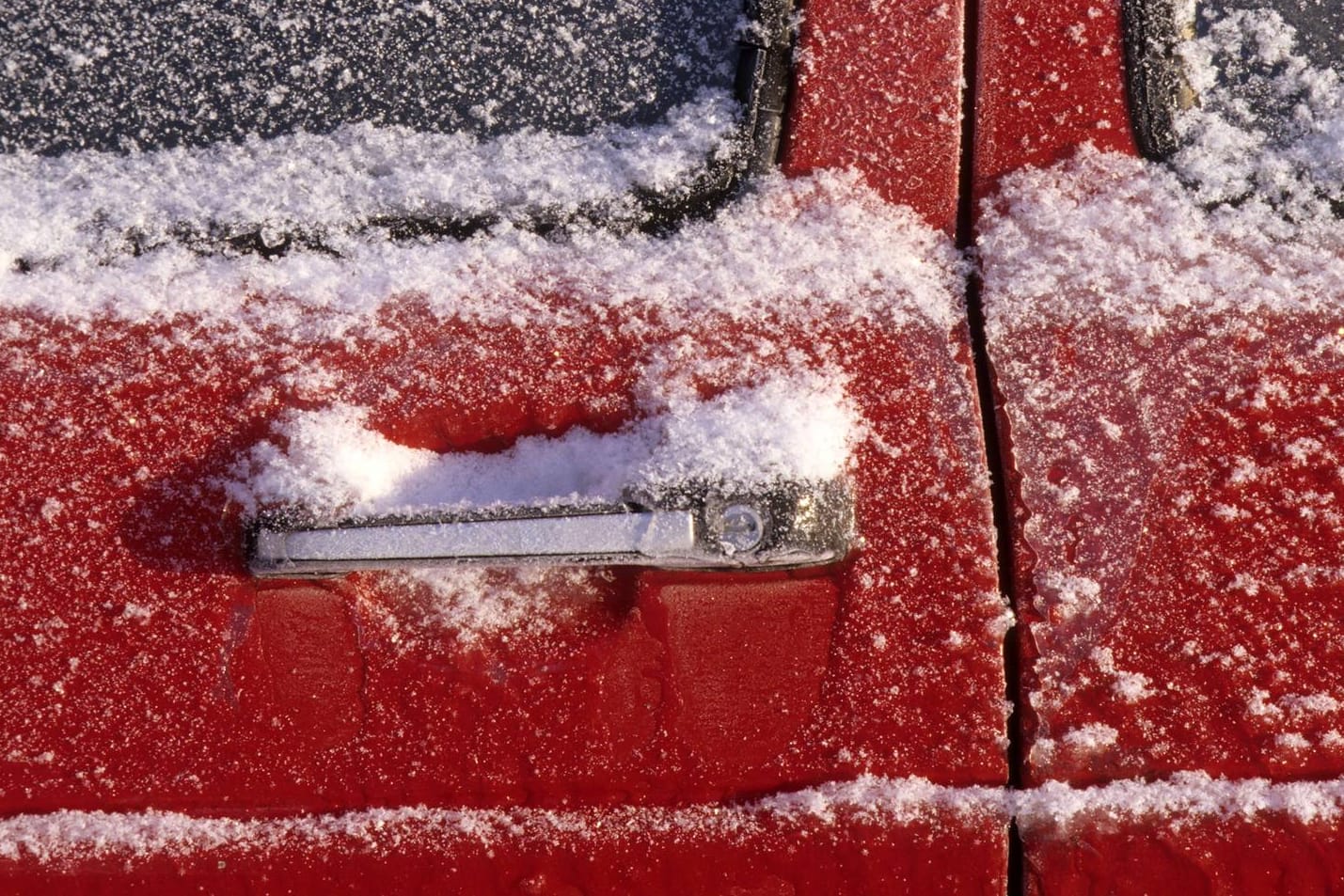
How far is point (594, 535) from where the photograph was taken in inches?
43.0

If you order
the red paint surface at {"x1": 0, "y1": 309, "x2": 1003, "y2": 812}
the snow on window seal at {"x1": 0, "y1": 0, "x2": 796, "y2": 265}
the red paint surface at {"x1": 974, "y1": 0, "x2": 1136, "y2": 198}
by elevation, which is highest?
the red paint surface at {"x1": 974, "y1": 0, "x2": 1136, "y2": 198}

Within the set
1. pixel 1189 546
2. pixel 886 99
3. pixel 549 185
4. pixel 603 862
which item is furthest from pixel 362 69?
pixel 1189 546

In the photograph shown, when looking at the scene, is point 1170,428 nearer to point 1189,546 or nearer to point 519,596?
point 1189,546

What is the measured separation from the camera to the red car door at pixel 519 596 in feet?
3.74

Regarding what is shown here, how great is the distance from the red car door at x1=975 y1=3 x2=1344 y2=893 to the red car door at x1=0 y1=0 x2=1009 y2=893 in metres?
0.08

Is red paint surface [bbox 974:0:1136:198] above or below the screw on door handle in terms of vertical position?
above

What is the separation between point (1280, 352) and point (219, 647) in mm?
1280

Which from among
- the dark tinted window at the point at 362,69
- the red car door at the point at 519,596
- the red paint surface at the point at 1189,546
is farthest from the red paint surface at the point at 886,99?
the red paint surface at the point at 1189,546

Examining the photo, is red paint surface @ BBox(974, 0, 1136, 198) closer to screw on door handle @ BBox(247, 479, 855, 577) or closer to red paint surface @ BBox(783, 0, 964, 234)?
red paint surface @ BBox(783, 0, 964, 234)

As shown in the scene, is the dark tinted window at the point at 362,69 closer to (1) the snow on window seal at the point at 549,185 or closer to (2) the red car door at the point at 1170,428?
(1) the snow on window seal at the point at 549,185

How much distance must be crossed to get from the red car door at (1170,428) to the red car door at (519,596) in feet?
0.26

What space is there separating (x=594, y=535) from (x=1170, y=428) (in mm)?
677

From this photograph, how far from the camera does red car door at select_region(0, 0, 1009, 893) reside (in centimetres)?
114

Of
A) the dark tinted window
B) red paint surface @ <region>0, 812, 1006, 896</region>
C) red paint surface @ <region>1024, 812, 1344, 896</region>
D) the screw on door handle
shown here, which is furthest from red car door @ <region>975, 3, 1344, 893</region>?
the dark tinted window
